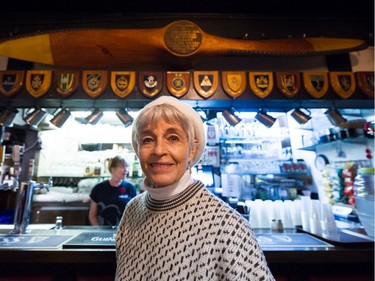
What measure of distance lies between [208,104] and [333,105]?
1.22m

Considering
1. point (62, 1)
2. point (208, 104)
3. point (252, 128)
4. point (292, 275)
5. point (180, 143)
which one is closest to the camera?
point (180, 143)

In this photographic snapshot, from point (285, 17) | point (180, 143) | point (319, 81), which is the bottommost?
point (180, 143)

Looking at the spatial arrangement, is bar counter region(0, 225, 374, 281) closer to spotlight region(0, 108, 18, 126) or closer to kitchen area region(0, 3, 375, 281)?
kitchen area region(0, 3, 375, 281)

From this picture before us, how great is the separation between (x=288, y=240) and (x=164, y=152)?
1.23m

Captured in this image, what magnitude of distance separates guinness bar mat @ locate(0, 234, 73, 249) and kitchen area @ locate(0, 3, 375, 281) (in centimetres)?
1

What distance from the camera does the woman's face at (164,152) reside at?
95 centimetres

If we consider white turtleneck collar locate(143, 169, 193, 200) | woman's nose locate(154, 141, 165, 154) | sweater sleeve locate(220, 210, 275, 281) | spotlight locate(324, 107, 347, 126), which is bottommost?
sweater sleeve locate(220, 210, 275, 281)

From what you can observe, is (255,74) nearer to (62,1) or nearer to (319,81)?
(319,81)

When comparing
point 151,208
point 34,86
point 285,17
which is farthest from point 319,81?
point 34,86

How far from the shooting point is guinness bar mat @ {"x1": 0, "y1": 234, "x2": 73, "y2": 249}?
1.41 m

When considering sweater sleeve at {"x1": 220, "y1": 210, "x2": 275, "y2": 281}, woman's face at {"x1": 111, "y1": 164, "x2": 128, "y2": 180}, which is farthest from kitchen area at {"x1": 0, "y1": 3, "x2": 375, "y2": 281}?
sweater sleeve at {"x1": 220, "y1": 210, "x2": 275, "y2": 281}

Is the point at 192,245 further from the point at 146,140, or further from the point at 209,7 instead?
the point at 209,7

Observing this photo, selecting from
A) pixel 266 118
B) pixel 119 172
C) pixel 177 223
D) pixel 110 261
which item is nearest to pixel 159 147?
pixel 177 223

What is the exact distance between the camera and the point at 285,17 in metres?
2.40
